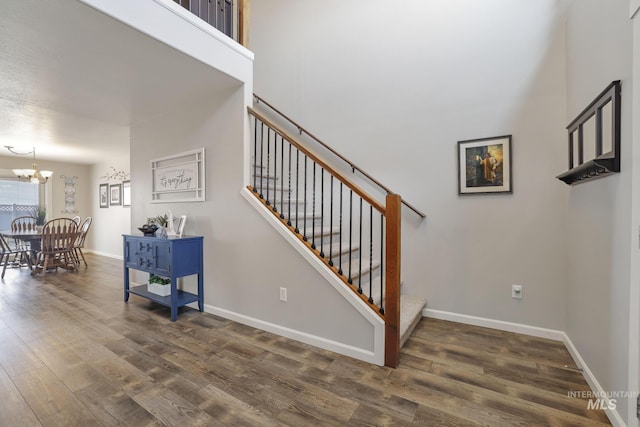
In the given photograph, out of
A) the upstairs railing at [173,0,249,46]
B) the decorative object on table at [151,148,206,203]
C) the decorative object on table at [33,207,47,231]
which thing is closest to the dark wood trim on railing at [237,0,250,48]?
the upstairs railing at [173,0,249,46]

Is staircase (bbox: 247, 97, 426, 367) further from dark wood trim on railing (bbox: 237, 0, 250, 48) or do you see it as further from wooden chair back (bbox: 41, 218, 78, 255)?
wooden chair back (bbox: 41, 218, 78, 255)

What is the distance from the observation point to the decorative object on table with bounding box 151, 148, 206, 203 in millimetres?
3260

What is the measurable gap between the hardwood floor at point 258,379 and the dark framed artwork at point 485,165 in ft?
4.39

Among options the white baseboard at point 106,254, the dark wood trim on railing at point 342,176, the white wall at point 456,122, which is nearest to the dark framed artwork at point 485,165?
the white wall at point 456,122

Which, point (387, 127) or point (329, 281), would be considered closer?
point (329, 281)

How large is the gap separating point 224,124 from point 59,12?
143 centimetres

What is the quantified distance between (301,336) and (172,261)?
1545 mm

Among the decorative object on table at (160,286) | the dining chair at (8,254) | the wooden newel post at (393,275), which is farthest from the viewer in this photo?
the dining chair at (8,254)

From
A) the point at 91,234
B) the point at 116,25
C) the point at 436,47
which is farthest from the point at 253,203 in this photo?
the point at 91,234

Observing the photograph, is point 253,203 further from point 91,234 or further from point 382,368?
point 91,234

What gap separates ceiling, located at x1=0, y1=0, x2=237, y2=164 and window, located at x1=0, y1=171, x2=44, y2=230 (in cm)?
327

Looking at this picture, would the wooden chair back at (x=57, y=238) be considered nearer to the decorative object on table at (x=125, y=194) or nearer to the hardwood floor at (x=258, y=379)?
the decorative object on table at (x=125, y=194)

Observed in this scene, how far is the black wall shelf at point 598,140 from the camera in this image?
58.6 inches

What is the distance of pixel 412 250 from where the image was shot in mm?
3043
